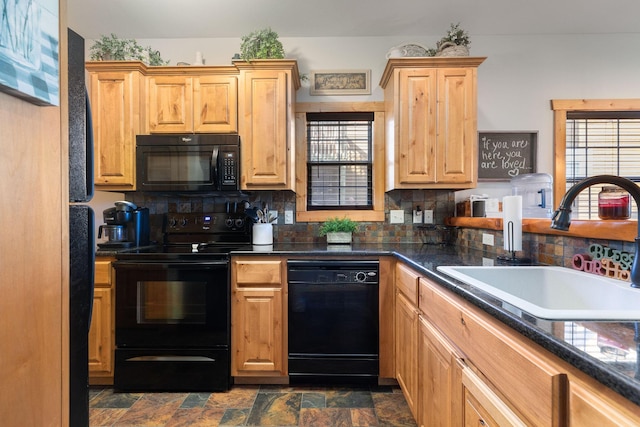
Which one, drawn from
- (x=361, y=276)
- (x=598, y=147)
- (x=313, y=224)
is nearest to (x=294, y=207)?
(x=313, y=224)

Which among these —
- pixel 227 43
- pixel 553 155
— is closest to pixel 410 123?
pixel 553 155

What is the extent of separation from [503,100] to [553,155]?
640mm

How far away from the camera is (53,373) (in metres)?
0.73

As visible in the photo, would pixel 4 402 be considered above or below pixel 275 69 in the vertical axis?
below

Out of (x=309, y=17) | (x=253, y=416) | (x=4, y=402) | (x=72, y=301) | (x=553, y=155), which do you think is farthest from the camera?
(x=553, y=155)

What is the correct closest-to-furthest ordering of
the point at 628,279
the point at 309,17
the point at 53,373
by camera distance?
the point at 53,373 < the point at 628,279 < the point at 309,17

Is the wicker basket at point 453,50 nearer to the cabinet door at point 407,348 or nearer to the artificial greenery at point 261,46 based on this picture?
the artificial greenery at point 261,46

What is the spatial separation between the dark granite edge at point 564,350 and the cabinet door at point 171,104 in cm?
227

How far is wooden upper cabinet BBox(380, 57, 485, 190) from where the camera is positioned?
7.48 feet

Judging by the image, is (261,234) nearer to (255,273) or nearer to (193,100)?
(255,273)

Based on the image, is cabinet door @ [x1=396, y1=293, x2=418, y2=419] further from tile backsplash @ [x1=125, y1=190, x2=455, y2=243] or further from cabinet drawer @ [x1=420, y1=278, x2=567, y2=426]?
tile backsplash @ [x1=125, y1=190, x2=455, y2=243]

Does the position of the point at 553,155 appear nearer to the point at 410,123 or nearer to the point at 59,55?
the point at 410,123

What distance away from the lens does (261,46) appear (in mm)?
2348

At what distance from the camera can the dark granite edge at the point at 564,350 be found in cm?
46
